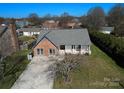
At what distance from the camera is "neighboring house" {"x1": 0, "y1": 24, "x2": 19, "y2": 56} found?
29.3 meters

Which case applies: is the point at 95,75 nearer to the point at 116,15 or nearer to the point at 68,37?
the point at 68,37

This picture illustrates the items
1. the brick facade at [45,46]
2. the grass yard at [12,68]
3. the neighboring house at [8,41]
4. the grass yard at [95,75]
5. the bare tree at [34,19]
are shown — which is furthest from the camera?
the bare tree at [34,19]

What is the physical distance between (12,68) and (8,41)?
28.3 ft

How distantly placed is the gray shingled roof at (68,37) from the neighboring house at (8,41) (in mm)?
3766

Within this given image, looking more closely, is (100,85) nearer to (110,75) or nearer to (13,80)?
(110,75)

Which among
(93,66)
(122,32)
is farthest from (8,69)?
(122,32)

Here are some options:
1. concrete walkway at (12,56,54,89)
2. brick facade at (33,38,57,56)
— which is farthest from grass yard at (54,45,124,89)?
brick facade at (33,38,57,56)

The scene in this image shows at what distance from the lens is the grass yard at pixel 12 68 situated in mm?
18481

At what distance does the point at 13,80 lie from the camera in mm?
18969

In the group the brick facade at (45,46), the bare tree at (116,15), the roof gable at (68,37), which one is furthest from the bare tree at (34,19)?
the brick facade at (45,46)

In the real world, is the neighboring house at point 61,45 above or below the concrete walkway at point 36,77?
above

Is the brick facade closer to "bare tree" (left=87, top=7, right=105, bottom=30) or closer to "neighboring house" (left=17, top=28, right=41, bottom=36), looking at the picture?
"bare tree" (left=87, top=7, right=105, bottom=30)

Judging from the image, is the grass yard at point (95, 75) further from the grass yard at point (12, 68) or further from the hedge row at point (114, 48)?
the grass yard at point (12, 68)

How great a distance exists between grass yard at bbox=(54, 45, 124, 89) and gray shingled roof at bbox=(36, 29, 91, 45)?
374 cm
